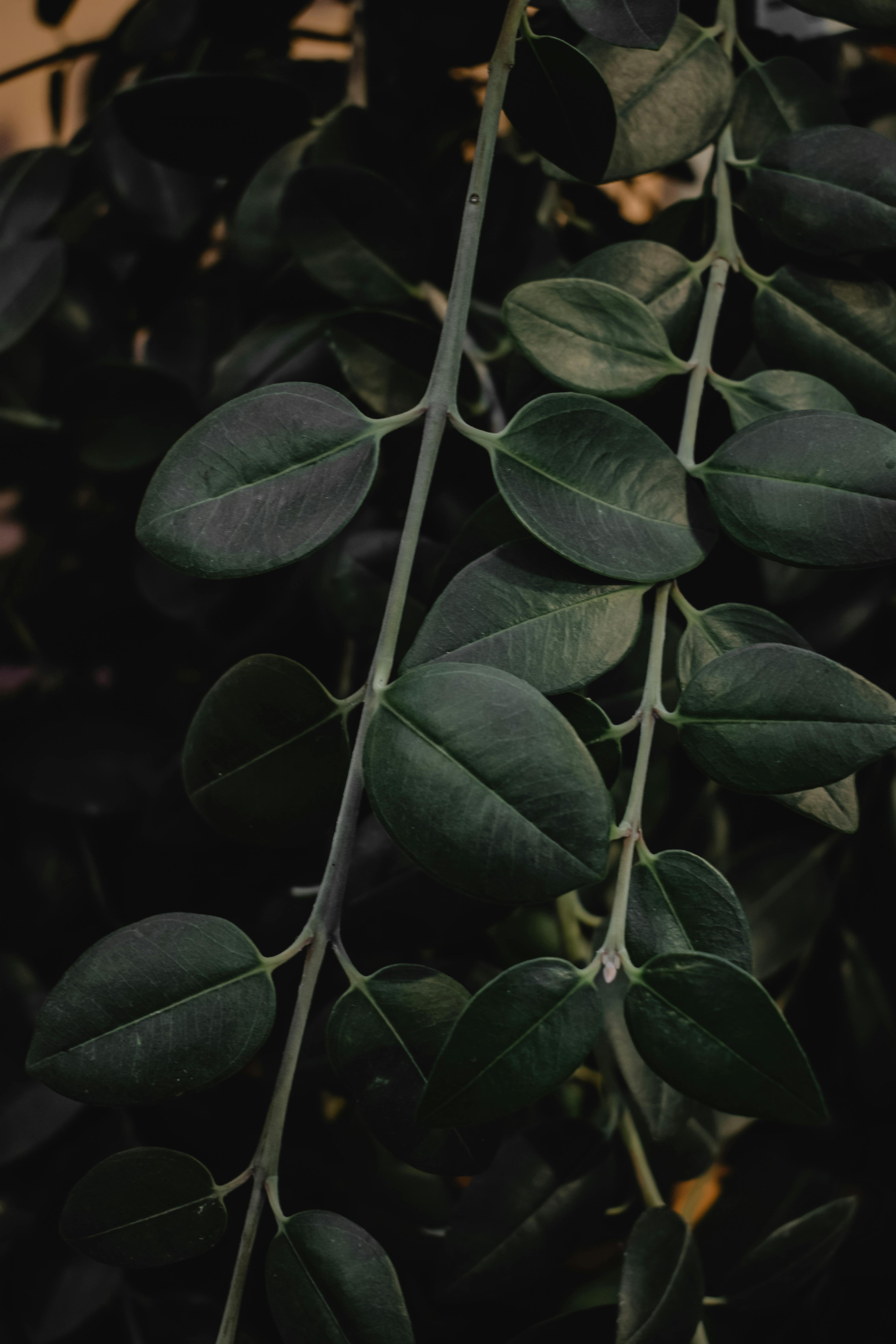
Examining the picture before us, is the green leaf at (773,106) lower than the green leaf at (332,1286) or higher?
higher

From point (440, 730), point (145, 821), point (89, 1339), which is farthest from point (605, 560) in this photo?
point (89, 1339)

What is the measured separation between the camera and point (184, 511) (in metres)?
0.27

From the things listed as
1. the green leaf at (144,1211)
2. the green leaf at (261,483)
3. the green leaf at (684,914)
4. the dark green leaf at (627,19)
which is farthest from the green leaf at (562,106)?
the green leaf at (144,1211)

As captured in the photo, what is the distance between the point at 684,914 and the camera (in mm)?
278

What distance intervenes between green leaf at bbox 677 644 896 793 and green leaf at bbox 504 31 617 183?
178 millimetres

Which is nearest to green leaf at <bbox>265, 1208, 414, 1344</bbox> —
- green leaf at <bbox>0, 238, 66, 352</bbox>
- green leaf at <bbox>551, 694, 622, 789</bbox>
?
green leaf at <bbox>551, 694, 622, 789</bbox>

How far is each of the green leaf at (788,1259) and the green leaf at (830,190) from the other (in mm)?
388

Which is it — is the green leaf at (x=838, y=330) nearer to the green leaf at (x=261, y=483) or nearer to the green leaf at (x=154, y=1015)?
the green leaf at (x=261, y=483)

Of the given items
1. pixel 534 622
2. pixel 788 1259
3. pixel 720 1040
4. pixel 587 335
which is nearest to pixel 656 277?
pixel 587 335

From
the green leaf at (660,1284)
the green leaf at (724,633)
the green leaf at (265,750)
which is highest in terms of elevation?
the green leaf at (724,633)

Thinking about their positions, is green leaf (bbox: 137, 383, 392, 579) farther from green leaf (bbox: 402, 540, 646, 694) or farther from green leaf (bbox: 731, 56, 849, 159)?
green leaf (bbox: 731, 56, 849, 159)

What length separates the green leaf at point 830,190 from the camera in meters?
0.33

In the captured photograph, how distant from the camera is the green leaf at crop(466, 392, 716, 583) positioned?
0.28 m

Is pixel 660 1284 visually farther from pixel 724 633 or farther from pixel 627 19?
pixel 627 19
